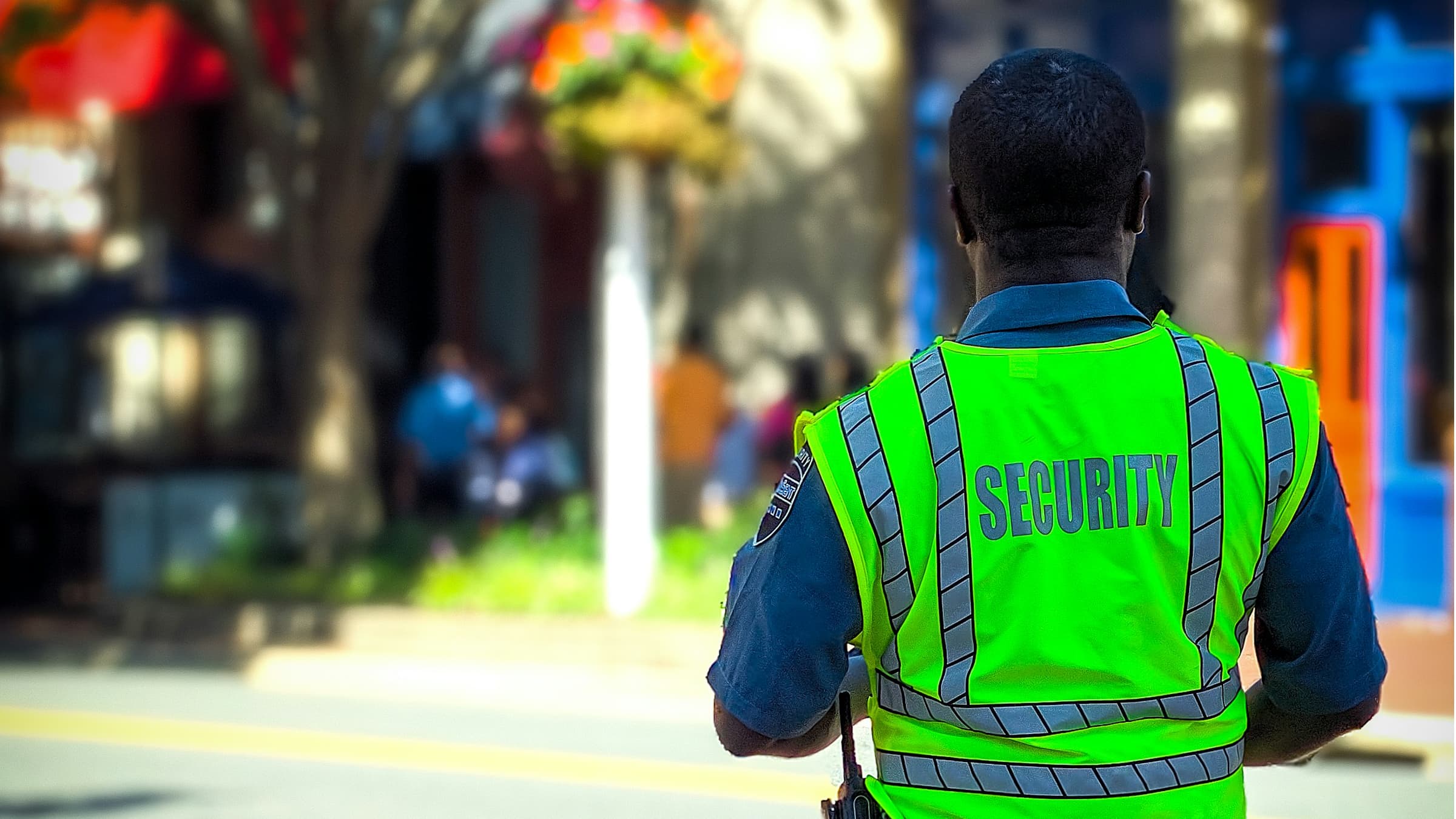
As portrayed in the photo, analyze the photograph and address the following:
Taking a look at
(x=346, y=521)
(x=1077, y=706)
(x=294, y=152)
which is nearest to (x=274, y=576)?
(x=346, y=521)

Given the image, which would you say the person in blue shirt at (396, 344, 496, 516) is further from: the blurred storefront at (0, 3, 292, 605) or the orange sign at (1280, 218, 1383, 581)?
the orange sign at (1280, 218, 1383, 581)

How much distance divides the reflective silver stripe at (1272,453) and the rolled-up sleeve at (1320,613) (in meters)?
→ 0.02

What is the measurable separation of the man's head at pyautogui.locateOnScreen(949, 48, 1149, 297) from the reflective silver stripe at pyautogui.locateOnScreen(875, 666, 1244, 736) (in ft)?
1.46

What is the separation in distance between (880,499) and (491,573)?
1183 cm

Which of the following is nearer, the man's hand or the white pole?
the man's hand

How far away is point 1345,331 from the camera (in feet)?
45.6

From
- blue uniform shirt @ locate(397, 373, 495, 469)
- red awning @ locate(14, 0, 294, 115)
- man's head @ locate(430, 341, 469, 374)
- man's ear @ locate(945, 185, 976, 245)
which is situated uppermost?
red awning @ locate(14, 0, 294, 115)

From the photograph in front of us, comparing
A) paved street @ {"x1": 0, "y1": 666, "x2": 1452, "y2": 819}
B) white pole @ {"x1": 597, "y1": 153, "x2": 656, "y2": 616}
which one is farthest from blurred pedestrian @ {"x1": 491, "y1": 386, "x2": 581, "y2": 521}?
paved street @ {"x1": 0, "y1": 666, "x2": 1452, "y2": 819}

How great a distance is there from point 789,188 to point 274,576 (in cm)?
531

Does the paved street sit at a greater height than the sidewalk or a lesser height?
lesser

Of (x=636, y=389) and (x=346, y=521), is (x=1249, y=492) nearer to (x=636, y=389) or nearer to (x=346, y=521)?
(x=636, y=389)

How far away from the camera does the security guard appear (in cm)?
197

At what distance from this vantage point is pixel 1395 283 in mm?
13648

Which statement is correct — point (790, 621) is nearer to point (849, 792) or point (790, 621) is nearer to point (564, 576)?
point (849, 792)
